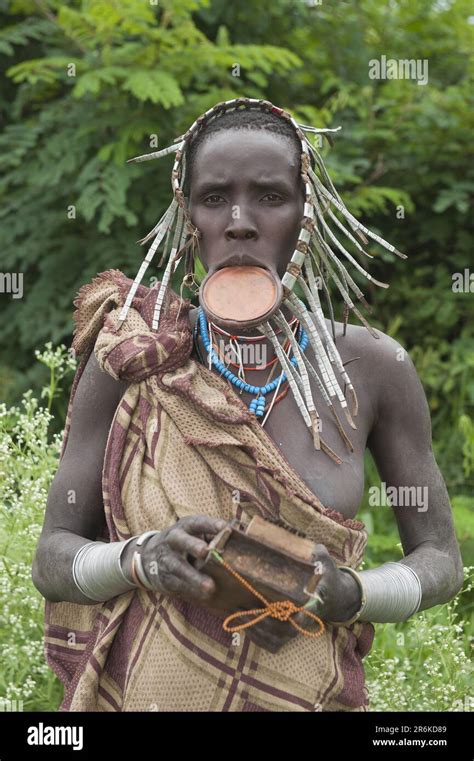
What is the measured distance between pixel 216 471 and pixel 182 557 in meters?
0.24

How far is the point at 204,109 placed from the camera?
187 inches

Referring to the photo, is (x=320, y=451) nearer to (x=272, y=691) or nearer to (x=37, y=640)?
(x=272, y=691)

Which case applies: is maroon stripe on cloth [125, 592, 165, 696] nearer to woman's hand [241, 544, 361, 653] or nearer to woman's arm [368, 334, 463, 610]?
woman's hand [241, 544, 361, 653]

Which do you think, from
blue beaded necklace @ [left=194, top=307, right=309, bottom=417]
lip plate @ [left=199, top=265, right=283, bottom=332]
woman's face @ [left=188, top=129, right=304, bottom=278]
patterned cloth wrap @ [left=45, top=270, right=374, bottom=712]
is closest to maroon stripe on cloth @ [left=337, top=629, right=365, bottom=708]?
patterned cloth wrap @ [left=45, top=270, right=374, bottom=712]

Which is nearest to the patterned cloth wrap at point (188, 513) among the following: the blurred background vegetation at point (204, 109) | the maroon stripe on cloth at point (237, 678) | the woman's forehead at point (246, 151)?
the maroon stripe on cloth at point (237, 678)

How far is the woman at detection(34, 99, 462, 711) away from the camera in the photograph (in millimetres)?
2021

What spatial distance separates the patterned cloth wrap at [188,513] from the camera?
2.02 metres

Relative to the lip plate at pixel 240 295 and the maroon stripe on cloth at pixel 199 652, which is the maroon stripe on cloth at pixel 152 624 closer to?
the maroon stripe on cloth at pixel 199 652

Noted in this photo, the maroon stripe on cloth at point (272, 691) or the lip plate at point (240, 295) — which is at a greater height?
the lip plate at point (240, 295)

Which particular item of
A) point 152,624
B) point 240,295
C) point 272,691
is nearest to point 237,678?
point 272,691

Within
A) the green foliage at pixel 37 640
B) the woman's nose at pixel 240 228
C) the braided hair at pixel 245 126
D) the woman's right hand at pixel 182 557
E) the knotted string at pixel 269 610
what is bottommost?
the green foliage at pixel 37 640

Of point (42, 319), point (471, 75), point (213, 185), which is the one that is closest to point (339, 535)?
point (213, 185)

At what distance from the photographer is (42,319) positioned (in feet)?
16.5

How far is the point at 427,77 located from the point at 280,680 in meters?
4.34
